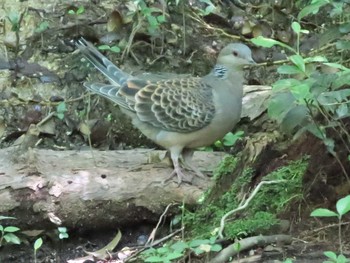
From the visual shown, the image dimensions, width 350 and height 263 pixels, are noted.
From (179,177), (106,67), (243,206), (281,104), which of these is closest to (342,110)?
(281,104)

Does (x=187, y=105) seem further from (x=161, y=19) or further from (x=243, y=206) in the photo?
(x=161, y=19)

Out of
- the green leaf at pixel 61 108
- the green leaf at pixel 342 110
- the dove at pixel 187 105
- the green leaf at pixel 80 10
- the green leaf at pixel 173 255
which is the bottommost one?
the green leaf at pixel 173 255

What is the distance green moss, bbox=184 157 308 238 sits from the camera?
12.7 feet

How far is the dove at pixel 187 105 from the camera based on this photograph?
4.98 metres

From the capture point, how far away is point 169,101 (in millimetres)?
5066

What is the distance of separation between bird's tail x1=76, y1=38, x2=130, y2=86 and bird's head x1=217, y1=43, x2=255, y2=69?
2.15ft

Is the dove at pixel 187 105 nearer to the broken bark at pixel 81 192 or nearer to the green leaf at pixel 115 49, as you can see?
the broken bark at pixel 81 192

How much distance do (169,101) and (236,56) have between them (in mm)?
498

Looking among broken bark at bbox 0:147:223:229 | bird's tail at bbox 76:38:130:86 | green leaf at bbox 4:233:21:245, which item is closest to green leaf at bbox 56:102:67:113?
bird's tail at bbox 76:38:130:86

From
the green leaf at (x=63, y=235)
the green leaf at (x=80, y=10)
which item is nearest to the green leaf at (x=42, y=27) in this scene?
the green leaf at (x=80, y=10)

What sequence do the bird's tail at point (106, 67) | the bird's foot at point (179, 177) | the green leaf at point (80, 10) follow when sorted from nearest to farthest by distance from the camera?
the bird's foot at point (179, 177)
the bird's tail at point (106, 67)
the green leaf at point (80, 10)

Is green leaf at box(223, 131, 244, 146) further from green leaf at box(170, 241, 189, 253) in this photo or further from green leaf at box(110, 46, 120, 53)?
green leaf at box(170, 241, 189, 253)

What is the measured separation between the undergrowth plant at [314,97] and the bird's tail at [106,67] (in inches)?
68.2

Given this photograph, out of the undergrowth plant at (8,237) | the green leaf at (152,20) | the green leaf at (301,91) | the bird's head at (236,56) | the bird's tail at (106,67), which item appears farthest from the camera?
the green leaf at (152,20)
